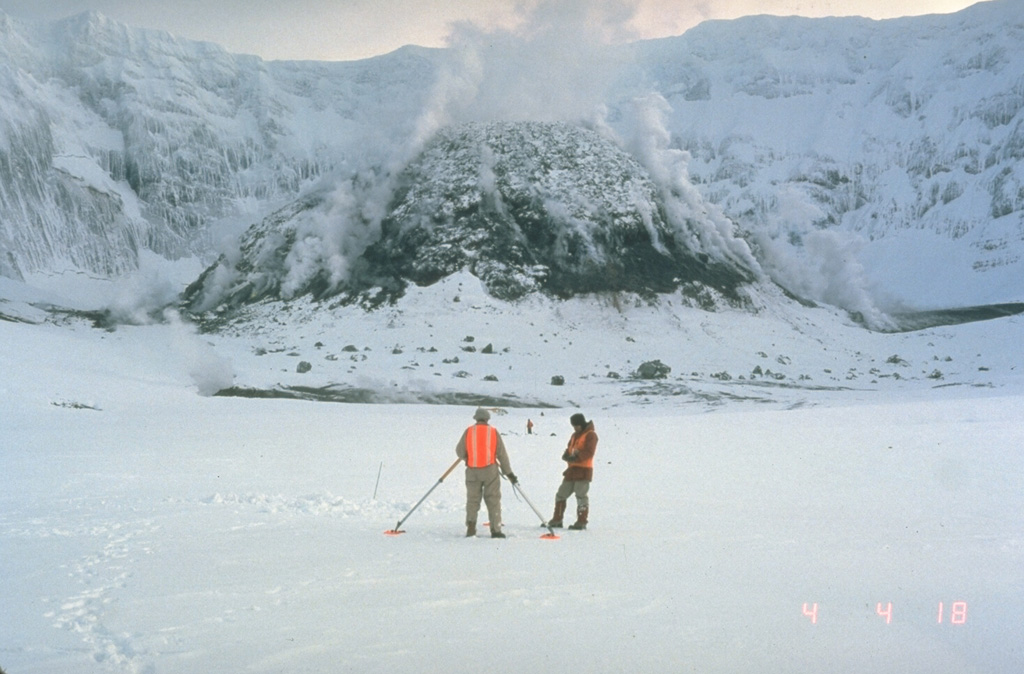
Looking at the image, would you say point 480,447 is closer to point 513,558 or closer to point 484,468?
point 484,468

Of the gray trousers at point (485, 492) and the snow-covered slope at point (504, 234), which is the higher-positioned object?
the snow-covered slope at point (504, 234)

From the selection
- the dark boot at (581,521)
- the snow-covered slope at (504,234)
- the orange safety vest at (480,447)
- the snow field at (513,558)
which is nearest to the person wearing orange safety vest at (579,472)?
the dark boot at (581,521)

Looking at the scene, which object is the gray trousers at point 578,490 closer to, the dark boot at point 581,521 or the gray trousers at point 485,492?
the dark boot at point 581,521

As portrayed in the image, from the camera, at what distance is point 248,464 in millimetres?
18469

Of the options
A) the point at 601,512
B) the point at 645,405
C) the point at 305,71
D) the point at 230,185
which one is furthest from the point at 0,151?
the point at 601,512

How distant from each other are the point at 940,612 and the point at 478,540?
203 inches

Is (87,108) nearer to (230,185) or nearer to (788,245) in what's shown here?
(230,185)

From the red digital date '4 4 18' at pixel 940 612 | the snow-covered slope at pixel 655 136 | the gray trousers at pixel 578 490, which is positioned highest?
the snow-covered slope at pixel 655 136

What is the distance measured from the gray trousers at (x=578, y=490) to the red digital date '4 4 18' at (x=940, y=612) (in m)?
4.50

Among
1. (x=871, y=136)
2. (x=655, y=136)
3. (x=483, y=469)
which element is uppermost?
(x=871, y=136)

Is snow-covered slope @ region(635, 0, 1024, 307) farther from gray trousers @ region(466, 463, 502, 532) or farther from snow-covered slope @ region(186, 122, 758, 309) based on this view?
gray trousers @ region(466, 463, 502, 532)

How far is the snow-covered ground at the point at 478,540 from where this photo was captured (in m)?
6.67

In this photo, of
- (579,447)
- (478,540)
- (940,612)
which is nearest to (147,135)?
(579,447)

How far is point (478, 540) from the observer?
11.0m
